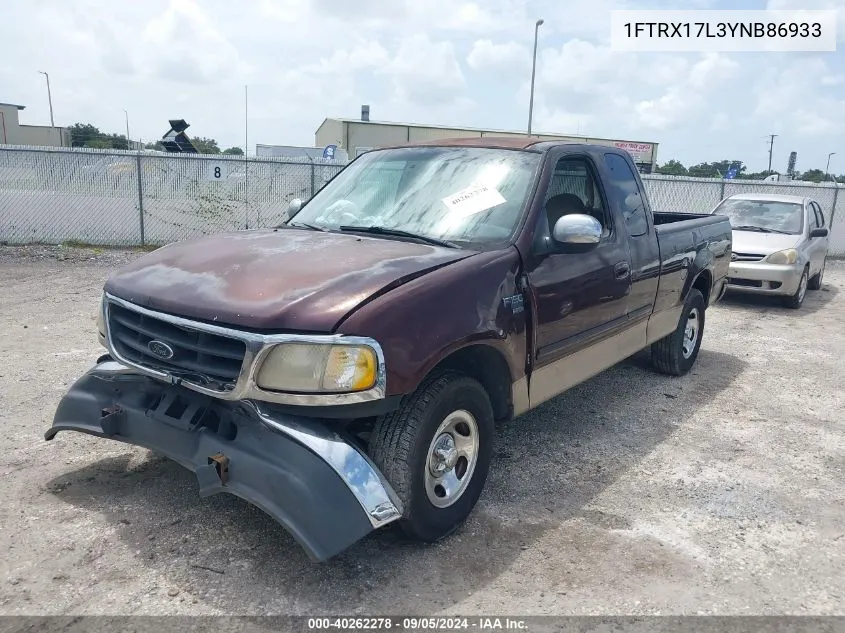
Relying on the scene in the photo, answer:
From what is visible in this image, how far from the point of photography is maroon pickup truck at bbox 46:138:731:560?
2.76 metres

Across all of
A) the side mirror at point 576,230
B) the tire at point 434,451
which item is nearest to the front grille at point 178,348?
the tire at point 434,451

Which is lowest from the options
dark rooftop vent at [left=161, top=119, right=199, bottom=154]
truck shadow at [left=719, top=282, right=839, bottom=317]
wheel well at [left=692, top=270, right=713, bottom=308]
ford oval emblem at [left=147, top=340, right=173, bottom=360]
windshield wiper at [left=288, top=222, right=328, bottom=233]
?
truck shadow at [left=719, top=282, right=839, bottom=317]

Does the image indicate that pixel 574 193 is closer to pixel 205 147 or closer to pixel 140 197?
pixel 140 197

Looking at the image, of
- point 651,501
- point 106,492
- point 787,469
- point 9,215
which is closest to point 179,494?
point 106,492

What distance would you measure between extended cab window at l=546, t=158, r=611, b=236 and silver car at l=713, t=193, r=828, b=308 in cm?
642

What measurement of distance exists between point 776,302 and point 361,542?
9688mm

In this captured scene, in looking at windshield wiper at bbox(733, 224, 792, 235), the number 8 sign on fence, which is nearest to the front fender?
windshield wiper at bbox(733, 224, 792, 235)

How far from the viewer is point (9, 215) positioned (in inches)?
490

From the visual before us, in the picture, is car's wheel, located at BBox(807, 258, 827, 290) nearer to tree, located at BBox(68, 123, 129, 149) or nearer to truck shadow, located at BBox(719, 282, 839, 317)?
truck shadow, located at BBox(719, 282, 839, 317)

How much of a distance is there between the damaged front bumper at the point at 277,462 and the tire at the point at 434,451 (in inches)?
5.1

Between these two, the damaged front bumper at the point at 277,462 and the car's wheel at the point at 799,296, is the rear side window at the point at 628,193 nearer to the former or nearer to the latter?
the damaged front bumper at the point at 277,462

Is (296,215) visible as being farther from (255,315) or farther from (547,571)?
(547,571)

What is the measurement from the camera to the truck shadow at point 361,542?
2.91m

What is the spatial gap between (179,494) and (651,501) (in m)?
2.61
